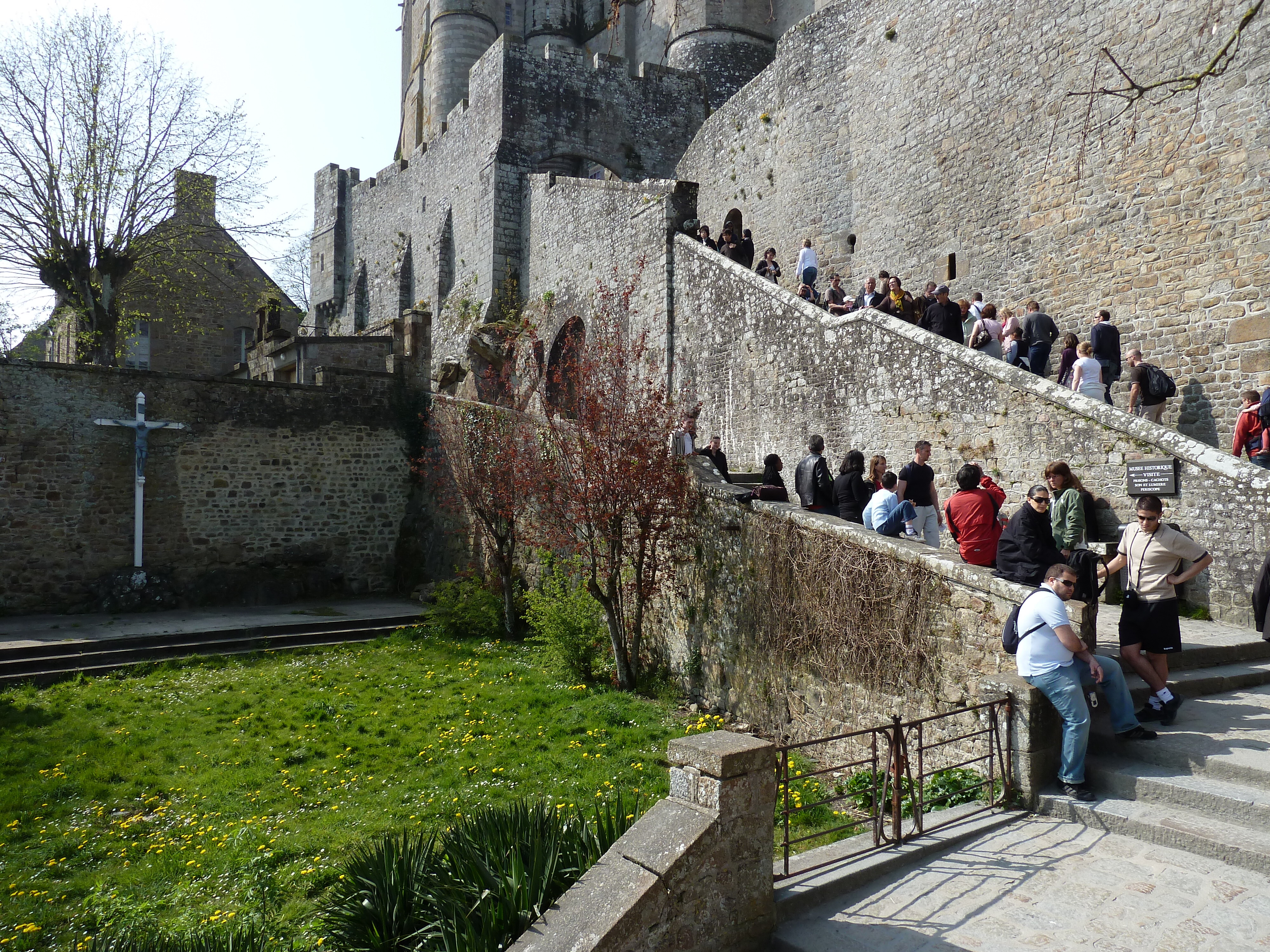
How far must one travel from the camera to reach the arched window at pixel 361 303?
32.4 meters

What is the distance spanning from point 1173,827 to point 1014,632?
1.33 meters

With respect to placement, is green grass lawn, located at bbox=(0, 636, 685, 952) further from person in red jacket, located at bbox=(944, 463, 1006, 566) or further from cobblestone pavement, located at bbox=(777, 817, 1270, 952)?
person in red jacket, located at bbox=(944, 463, 1006, 566)

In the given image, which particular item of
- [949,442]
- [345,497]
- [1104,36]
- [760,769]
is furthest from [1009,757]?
[345,497]

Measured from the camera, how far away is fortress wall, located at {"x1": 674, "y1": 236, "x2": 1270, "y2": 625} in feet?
25.6

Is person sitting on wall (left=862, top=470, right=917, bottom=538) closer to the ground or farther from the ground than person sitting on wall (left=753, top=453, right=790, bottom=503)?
closer to the ground

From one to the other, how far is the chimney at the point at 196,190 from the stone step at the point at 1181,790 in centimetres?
2127

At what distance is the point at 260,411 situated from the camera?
16.2 m

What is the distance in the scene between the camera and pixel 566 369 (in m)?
16.0

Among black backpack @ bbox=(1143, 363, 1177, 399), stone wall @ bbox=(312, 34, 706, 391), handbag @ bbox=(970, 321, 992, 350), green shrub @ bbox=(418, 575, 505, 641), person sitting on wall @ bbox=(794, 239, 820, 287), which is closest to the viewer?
A: black backpack @ bbox=(1143, 363, 1177, 399)

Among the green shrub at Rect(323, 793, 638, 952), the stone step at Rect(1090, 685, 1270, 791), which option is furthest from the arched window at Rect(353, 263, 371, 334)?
the stone step at Rect(1090, 685, 1270, 791)

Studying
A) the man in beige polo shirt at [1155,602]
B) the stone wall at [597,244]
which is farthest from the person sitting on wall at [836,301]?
the man in beige polo shirt at [1155,602]

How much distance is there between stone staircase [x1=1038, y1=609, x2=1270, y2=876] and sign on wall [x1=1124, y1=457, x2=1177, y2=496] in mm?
2114

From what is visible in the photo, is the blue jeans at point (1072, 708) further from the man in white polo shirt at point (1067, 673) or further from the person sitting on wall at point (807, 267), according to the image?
the person sitting on wall at point (807, 267)

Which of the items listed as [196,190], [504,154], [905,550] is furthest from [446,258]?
[905,550]
